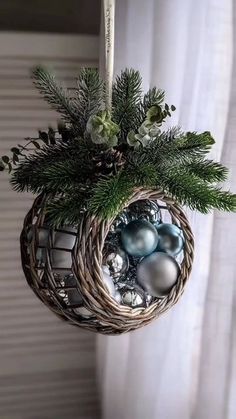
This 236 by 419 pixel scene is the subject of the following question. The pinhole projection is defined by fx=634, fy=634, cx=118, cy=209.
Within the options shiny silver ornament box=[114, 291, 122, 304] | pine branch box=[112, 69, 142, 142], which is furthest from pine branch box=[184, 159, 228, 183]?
shiny silver ornament box=[114, 291, 122, 304]

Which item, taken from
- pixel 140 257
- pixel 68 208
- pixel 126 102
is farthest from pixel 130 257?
pixel 126 102

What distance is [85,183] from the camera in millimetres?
901

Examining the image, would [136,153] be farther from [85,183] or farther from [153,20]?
[153,20]

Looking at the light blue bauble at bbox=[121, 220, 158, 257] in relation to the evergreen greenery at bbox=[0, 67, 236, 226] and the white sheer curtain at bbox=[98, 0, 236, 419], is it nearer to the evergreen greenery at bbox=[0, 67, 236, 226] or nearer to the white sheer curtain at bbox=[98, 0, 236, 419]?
the evergreen greenery at bbox=[0, 67, 236, 226]

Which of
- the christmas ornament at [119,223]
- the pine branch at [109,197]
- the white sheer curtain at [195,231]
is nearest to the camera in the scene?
the pine branch at [109,197]

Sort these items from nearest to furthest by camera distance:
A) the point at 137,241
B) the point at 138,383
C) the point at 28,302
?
the point at 137,241 < the point at 138,383 < the point at 28,302

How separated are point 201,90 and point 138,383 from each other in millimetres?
720

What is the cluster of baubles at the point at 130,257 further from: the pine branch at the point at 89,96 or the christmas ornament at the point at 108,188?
the pine branch at the point at 89,96

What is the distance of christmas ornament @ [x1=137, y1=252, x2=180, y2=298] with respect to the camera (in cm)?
90

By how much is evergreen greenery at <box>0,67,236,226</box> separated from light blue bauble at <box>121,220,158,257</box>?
59 mm

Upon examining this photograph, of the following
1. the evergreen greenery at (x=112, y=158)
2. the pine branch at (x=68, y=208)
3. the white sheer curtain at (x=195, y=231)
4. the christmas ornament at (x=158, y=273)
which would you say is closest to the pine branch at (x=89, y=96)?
the evergreen greenery at (x=112, y=158)

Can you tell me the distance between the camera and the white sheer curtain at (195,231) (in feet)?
3.93

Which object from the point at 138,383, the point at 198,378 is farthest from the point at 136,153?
the point at 138,383

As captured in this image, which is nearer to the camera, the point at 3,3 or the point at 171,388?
the point at 171,388
